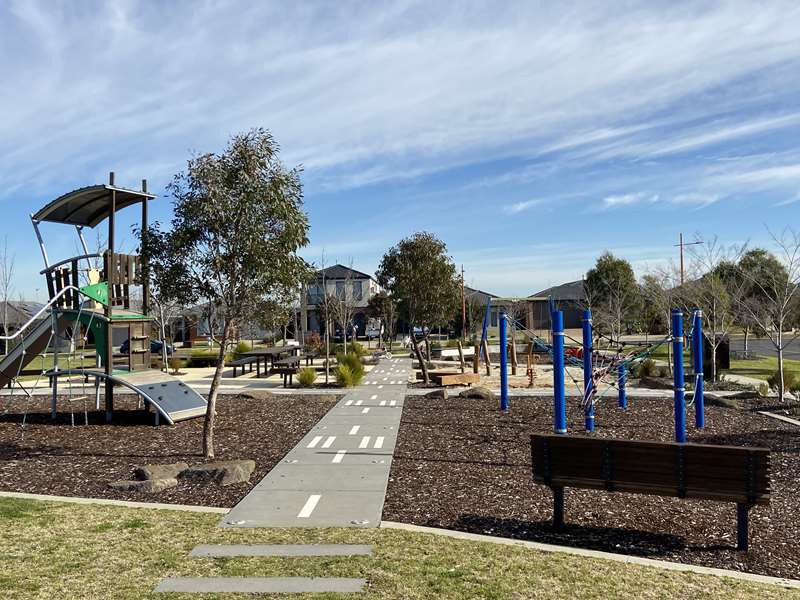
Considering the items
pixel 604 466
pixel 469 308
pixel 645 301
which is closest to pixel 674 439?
pixel 604 466

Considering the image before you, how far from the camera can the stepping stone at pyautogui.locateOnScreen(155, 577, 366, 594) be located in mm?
4727

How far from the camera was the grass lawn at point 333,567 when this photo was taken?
475 cm

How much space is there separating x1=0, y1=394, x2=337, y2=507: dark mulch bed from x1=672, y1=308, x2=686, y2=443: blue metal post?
244 inches

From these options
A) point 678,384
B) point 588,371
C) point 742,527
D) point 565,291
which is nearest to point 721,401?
point 588,371

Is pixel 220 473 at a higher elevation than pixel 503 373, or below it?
below

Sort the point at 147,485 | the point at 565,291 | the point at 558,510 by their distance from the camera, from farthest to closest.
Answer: the point at 565,291 → the point at 147,485 → the point at 558,510

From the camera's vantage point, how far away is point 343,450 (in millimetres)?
10406

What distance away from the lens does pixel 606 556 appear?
556cm

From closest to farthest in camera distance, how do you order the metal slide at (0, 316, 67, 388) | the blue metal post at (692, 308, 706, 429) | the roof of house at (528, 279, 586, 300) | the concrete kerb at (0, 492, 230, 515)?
1. the concrete kerb at (0, 492, 230, 515)
2. the blue metal post at (692, 308, 706, 429)
3. the metal slide at (0, 316, 67, 388)
4. the roof of house at (528, 279, 586, 300)

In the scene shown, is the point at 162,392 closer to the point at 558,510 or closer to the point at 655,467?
the point at 558,510

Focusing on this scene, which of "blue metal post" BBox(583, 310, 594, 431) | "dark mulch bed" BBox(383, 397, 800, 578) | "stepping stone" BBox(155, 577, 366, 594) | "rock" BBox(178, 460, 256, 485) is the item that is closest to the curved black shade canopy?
"rock" BBox(178, 460, 256, 485)

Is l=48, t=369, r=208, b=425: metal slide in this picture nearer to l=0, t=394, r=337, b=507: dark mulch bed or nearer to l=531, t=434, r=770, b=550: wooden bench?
l=0, t=394, r=337, b=507: dark mulch bed

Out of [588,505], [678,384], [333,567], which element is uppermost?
[678,384]

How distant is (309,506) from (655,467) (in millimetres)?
3555
